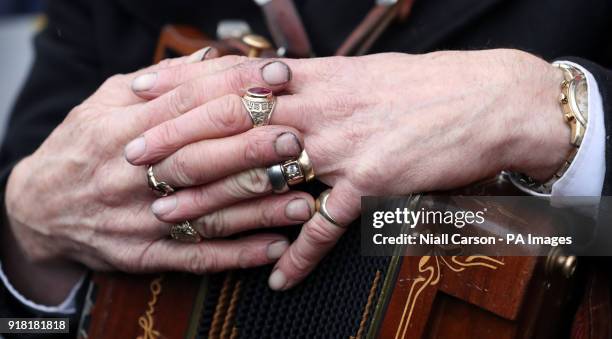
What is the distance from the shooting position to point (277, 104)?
87 centimetres

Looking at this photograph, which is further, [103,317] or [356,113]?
[103,317]

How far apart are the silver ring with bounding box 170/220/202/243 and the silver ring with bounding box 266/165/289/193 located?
16cm

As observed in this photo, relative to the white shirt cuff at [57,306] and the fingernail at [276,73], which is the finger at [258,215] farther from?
the white shirt cuff at [57,306]

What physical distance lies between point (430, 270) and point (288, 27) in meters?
0.53

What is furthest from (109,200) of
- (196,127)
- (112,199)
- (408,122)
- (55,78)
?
(55,78)

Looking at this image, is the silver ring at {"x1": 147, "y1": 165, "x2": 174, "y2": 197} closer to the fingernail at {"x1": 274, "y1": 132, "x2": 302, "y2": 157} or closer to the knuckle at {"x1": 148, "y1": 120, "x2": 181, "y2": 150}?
the knuckle at {"x1": 148, "y1": 120, "x2": 181, "y2": 150}

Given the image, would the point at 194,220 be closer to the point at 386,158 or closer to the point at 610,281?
the point at 386,158

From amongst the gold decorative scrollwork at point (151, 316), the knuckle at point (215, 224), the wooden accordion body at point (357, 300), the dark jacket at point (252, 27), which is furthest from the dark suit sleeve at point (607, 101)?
the gold decorative scrollwork at point (151, 316)

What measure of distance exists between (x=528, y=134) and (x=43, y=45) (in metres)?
1.20

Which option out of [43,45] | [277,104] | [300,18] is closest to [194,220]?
[277,104]

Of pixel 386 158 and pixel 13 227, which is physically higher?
pixel 386 158

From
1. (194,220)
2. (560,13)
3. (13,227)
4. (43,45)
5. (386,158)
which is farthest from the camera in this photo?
(43,45)

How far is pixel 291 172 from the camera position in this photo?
865 millimetres

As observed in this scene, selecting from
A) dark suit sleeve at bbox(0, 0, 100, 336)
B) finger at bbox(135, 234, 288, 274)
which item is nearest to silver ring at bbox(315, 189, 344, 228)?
finger at bbox(135, 234, 288, 274)
